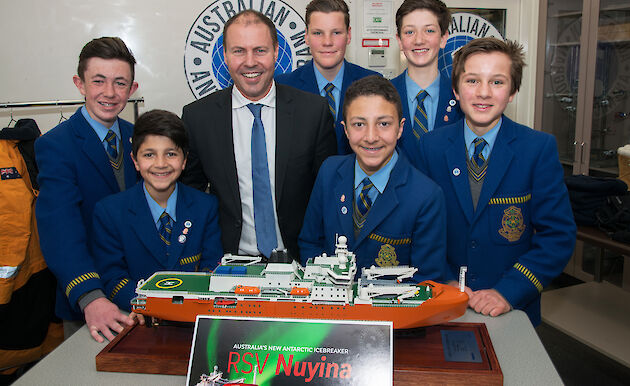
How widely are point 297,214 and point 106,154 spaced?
0.97m

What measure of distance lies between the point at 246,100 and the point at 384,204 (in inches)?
36.5

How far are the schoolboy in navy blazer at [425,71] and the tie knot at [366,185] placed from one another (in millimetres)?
706

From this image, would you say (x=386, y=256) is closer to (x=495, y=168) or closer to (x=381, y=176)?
(x=381, y=176)

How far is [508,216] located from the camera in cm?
221

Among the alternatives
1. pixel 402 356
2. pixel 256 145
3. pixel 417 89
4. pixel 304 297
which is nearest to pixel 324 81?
pixel 417 89

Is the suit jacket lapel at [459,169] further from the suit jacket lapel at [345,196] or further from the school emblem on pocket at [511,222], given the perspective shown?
the suit jacket lapel at [345,196]

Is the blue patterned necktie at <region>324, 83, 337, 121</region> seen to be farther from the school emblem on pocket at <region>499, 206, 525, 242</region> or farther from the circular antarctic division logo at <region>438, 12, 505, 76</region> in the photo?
the circular antarctic division logo at <region>438, 12, 505, 76</region>

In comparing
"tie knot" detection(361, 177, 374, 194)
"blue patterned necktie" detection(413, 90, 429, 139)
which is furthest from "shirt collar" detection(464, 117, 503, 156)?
"blue patterned necktie" detection(413, 90, 429, 139)

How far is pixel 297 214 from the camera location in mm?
2600

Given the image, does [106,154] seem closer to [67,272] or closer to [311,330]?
[67,272]

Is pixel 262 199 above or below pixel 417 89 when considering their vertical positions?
below

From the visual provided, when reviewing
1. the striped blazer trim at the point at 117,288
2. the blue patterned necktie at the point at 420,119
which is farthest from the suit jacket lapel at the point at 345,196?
the striped blazer trim at the point at 117,288

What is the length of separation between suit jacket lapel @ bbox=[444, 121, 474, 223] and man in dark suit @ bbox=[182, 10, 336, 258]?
68 cm

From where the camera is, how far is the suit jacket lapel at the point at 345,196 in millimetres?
2238
